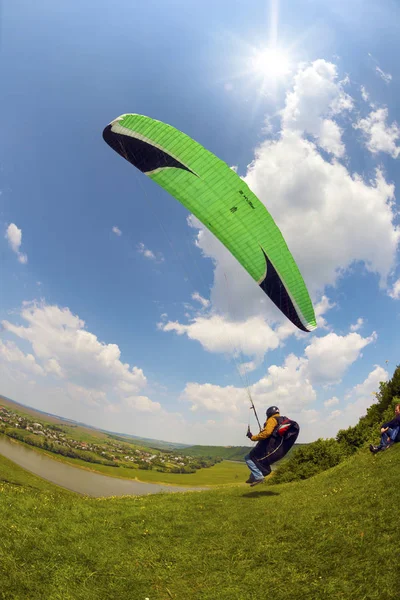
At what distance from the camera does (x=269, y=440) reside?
9305 millimetres

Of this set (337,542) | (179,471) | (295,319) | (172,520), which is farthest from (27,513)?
(179,471)

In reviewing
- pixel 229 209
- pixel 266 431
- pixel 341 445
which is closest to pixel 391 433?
pixel 266 431

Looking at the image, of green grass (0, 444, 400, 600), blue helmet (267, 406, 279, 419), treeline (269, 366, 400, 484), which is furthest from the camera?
treeline (269, 366, 400, 484)

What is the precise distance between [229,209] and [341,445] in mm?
15350

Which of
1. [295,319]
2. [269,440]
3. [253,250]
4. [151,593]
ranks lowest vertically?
[151,593]

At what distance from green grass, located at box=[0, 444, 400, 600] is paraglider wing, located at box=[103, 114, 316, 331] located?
20.2 ft

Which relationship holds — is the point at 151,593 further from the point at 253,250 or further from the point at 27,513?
the point at 253,250

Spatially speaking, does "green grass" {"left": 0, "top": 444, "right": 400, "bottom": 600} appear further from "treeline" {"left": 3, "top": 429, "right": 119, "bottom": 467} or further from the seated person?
"treeline" {"left": 3, "top": 429, "right": 119, "bottom": 467}

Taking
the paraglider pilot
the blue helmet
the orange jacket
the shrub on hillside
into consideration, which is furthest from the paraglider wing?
the shrub on hillside

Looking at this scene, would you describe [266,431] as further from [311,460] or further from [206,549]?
[311,460]

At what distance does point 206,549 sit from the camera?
22.2 ft

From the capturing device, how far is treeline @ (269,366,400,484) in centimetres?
1634

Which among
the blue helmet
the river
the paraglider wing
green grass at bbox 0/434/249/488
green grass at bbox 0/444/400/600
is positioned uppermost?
the paraglider wing

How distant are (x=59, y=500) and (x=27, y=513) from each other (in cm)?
238
